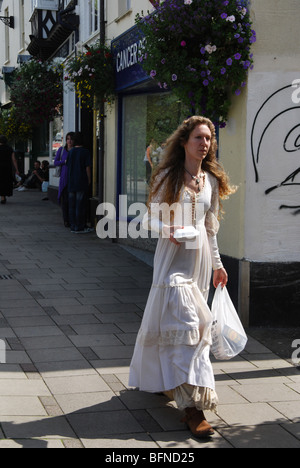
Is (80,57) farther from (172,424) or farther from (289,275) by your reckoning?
(172,424)

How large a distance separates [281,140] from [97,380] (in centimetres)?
320

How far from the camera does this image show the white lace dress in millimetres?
4523

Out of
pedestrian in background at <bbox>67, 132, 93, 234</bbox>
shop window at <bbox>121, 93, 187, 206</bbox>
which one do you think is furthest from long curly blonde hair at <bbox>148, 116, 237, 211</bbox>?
pedestrian in background at <bbox>67, 132, 93, 234</bbox>

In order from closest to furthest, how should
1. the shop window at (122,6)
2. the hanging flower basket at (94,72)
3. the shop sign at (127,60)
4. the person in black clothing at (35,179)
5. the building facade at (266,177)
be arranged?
1. the building facade at (266,177)
2. the shop sign at (127,60)
3. the hanging flower basket at (94,72)
4. the shop window at (122,6)
5. the person in black clothing at (35,179)

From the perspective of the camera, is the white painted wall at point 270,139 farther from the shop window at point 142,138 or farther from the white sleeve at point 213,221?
the shop window at point 142,138

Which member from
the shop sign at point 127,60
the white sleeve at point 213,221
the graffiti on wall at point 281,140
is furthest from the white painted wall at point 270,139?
the shop sign at point 127,60

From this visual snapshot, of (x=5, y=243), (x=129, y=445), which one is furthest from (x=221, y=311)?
(x=5, y=243)

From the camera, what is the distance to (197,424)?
4.36 m

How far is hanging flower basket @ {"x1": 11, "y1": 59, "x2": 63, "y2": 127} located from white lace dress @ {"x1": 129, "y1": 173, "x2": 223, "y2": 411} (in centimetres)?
1403

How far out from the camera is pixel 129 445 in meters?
4.16

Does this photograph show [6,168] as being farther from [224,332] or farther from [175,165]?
[224,332]

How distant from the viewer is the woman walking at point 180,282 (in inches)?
179

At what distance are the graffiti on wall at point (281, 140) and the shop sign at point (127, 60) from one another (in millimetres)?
3711
